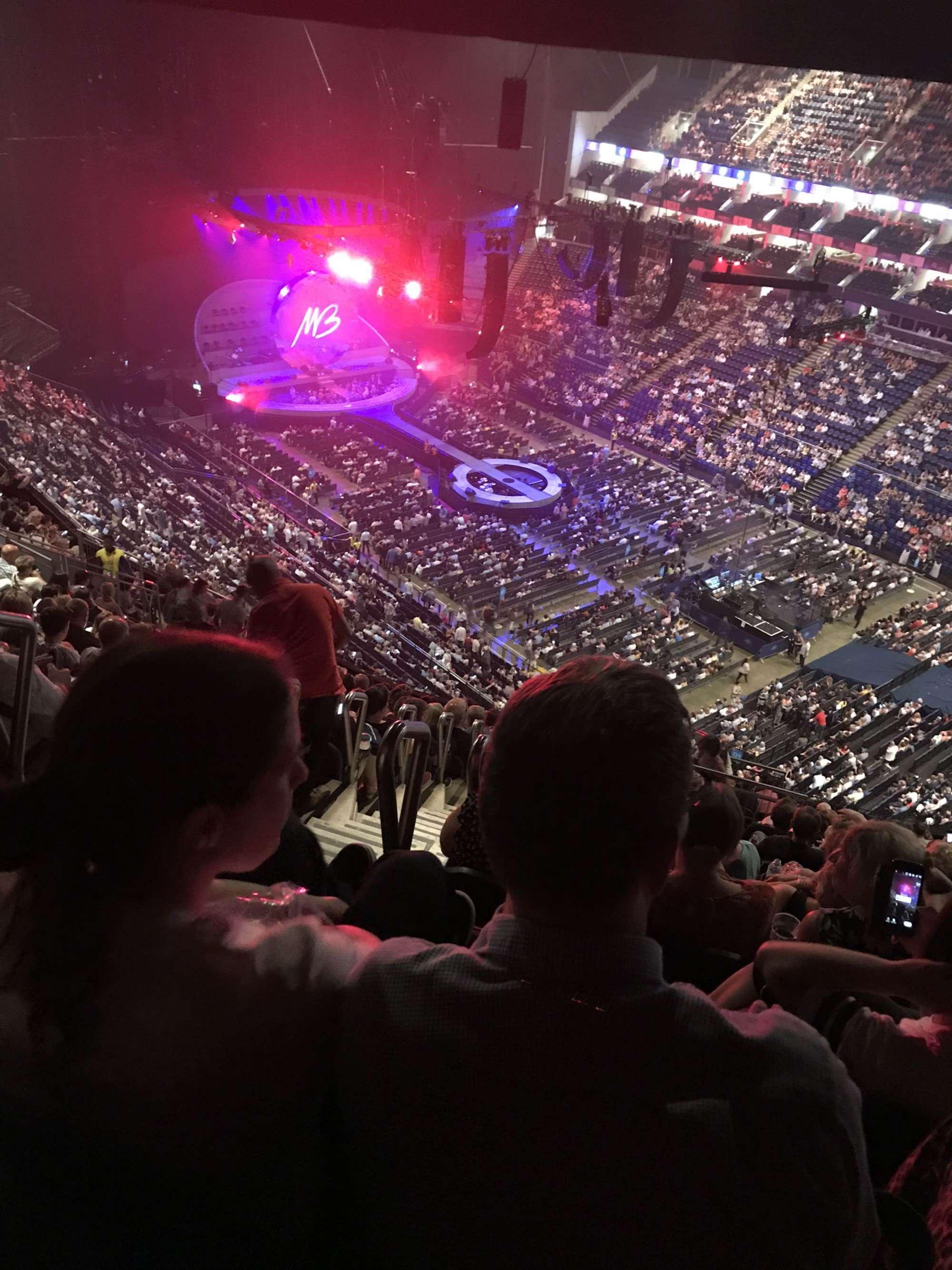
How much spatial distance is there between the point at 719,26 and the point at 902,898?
6.34 feet

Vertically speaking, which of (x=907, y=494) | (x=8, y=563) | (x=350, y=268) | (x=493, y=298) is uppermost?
(x=493, y=298)

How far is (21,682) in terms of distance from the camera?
1952mm

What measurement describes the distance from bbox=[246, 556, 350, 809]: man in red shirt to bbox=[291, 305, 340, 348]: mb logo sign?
19.9 meters

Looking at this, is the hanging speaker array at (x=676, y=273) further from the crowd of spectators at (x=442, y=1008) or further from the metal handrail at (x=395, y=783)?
the crowd of spectators at (x=442, y=1008)

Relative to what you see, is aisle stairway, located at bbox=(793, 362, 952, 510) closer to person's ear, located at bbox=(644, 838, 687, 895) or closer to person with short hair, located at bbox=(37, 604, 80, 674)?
person with short hair, located at bbox=(37, 604, 80, 674)

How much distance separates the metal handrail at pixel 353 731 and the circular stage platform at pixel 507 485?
13.1 meters

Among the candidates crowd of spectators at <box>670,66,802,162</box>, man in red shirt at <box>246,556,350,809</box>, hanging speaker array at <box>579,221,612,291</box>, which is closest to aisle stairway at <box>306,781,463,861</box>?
man in red shirt at <box>246,556,350,809</box>

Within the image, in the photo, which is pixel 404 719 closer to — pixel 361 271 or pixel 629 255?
pixel 629 255

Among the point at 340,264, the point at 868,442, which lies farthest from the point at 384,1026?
the point at 340,264

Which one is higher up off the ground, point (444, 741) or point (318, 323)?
point (444, 741)

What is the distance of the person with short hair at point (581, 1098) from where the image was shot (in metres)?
0.74

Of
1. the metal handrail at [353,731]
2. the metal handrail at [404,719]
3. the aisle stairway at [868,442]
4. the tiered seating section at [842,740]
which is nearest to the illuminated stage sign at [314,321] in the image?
the aisle stairway at [868,442]

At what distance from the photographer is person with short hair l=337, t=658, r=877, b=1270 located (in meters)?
0.74

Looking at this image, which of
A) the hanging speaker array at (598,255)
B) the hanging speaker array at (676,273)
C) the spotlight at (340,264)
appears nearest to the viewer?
the hanging speaker array at (676,273)
